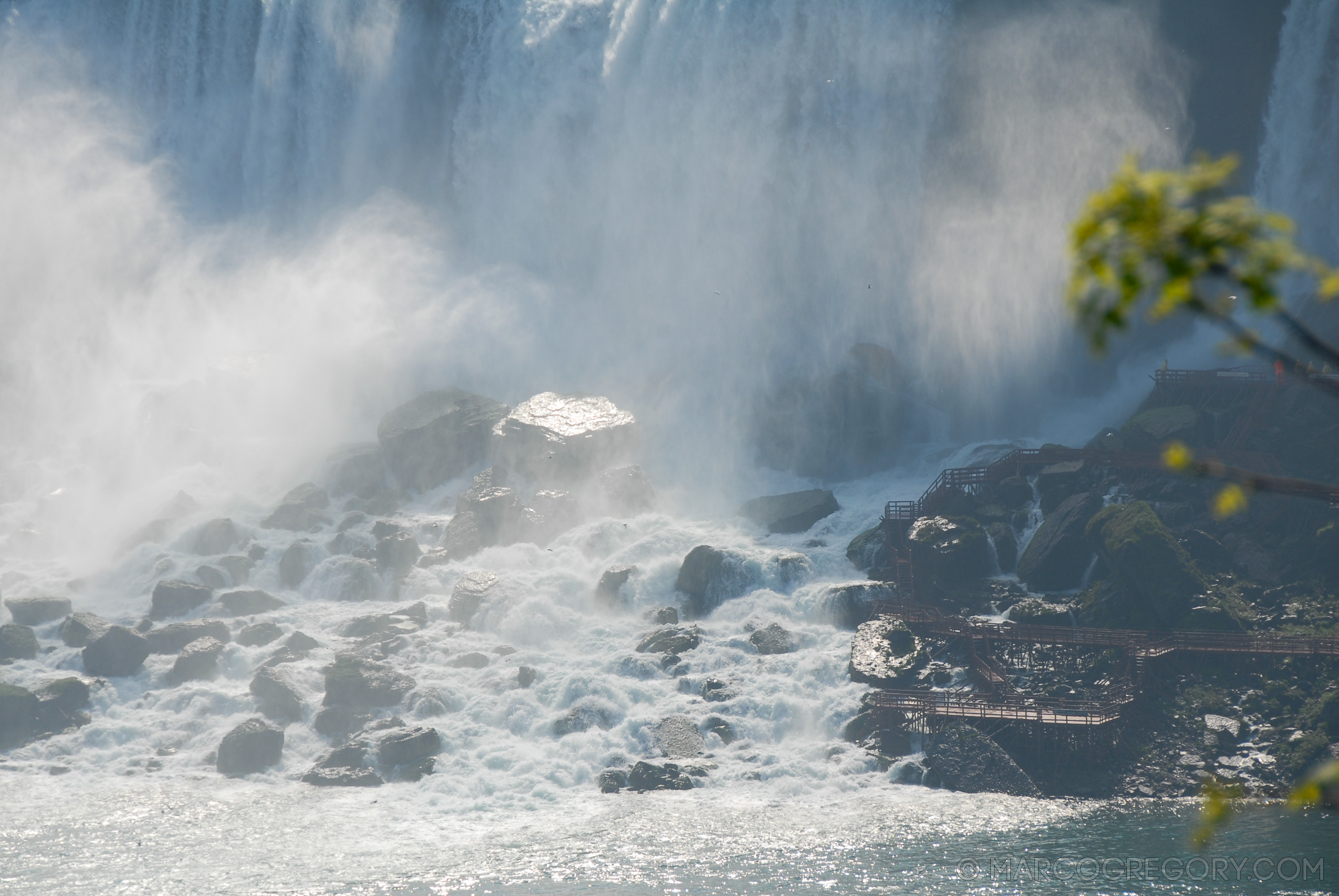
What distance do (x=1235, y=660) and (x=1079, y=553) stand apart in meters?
5.85

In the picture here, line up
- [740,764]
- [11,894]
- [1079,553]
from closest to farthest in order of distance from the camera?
[11,894] < [740,764] < [1079,553]

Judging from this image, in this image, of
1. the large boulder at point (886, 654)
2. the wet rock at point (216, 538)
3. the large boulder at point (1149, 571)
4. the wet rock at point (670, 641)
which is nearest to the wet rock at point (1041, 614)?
the large boulder at point (1149, 571)

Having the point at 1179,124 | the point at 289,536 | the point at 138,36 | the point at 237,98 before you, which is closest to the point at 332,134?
the point at 237,98

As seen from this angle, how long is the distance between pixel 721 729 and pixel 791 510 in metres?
13.0

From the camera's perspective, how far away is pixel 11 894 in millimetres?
20109

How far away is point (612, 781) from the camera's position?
86.7 feet

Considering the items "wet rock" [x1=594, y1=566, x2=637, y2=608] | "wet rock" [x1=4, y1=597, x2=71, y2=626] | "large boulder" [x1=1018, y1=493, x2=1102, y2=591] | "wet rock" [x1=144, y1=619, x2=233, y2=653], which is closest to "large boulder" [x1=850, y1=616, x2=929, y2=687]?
"large boulder" [x1=1018, y1=493, x2=1102, y2=591]

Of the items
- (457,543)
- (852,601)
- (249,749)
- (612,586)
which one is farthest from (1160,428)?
(249,749)

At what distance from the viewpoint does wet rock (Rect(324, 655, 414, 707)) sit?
30.3 metres

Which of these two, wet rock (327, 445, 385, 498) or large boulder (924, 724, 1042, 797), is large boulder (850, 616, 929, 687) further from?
wet rock (327, 445, 385, 498)

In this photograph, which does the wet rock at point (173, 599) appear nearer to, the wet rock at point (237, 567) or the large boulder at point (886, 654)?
the wet rock at point (237, 567)

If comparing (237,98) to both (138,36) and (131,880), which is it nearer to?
(138,36)

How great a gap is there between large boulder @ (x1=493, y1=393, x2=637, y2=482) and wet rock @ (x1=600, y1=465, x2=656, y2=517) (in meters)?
1.25


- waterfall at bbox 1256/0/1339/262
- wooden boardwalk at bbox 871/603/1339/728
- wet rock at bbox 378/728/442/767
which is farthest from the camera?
waterfall at bbox 1256/0/1339/262
